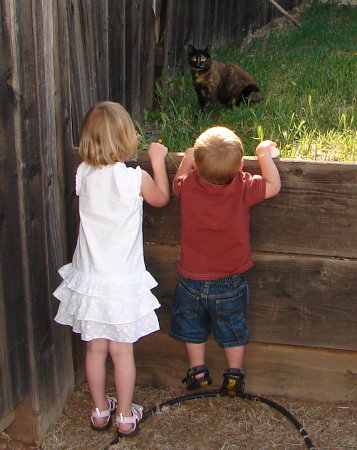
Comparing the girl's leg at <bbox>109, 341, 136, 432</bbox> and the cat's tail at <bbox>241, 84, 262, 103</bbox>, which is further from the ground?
the cat's tail at <bbox>241, 84, 262, 103</bbox>

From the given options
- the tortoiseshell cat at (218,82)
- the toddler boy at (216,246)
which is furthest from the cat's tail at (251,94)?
the toddler boy at (216,246)

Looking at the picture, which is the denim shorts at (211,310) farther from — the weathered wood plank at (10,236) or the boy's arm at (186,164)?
the weathered wood plank at (10,236)

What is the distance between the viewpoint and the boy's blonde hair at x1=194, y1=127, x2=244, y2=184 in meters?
2.80

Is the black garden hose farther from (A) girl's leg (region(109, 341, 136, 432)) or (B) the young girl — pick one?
(B) the young girl

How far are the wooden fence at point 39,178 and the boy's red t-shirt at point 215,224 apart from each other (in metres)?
0.61

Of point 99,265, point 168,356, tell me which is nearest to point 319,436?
point 168,356

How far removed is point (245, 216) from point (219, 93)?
2.67m

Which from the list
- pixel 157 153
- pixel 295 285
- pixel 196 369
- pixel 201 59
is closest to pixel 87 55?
pixel 157 153

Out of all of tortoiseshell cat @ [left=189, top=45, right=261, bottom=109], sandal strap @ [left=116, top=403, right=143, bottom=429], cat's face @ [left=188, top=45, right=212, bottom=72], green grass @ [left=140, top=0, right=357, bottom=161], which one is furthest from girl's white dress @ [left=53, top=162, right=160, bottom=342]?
cat's face @ [left=188, top=45, right=212, bottom=72]

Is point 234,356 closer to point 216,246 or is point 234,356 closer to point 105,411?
point 216,246

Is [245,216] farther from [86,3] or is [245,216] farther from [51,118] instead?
[86,3]

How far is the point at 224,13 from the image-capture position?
7.23 metres

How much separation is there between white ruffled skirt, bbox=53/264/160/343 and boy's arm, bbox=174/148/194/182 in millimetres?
509

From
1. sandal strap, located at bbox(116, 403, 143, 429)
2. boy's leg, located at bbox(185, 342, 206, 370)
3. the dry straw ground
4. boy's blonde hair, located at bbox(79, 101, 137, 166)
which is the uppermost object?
boy's blonde hair, located at bbox(79, 101, 137, 166)
